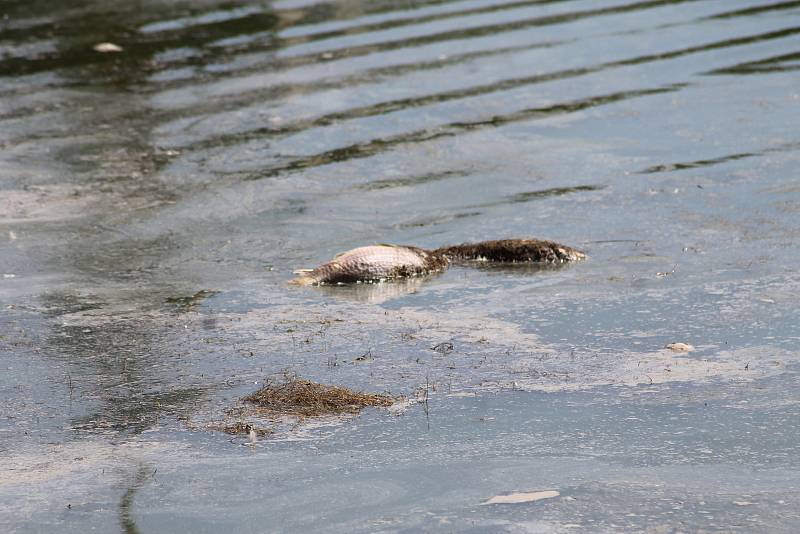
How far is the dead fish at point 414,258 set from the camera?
895 centimetres

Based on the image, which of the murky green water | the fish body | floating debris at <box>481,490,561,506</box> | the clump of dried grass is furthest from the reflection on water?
floating debris at <box>481,490,561,506</box>

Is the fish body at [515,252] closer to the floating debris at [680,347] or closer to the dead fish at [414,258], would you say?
the dead fish at [414,258]

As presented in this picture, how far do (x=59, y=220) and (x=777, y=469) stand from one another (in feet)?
20.6

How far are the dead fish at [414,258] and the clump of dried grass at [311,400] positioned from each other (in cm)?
224

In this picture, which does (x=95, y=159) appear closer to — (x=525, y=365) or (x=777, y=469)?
(x=525, y=365)

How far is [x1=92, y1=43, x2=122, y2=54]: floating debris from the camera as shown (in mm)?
16234

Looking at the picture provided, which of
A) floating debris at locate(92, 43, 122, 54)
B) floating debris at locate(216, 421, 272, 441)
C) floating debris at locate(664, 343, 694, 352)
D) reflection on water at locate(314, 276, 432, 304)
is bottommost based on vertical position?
floating debris at locate(664, 343, 694, 352)

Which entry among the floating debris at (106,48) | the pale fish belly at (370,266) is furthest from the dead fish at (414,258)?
the floating debris at (106,48)

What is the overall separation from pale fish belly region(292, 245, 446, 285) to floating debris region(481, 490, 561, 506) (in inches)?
140

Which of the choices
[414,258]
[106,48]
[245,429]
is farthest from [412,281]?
[106,48]

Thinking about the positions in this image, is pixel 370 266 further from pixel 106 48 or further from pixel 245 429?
pixel 106 48

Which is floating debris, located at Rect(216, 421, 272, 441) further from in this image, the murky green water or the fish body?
the fish body

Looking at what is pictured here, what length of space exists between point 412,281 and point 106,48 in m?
8.62

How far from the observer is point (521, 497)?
555cm
